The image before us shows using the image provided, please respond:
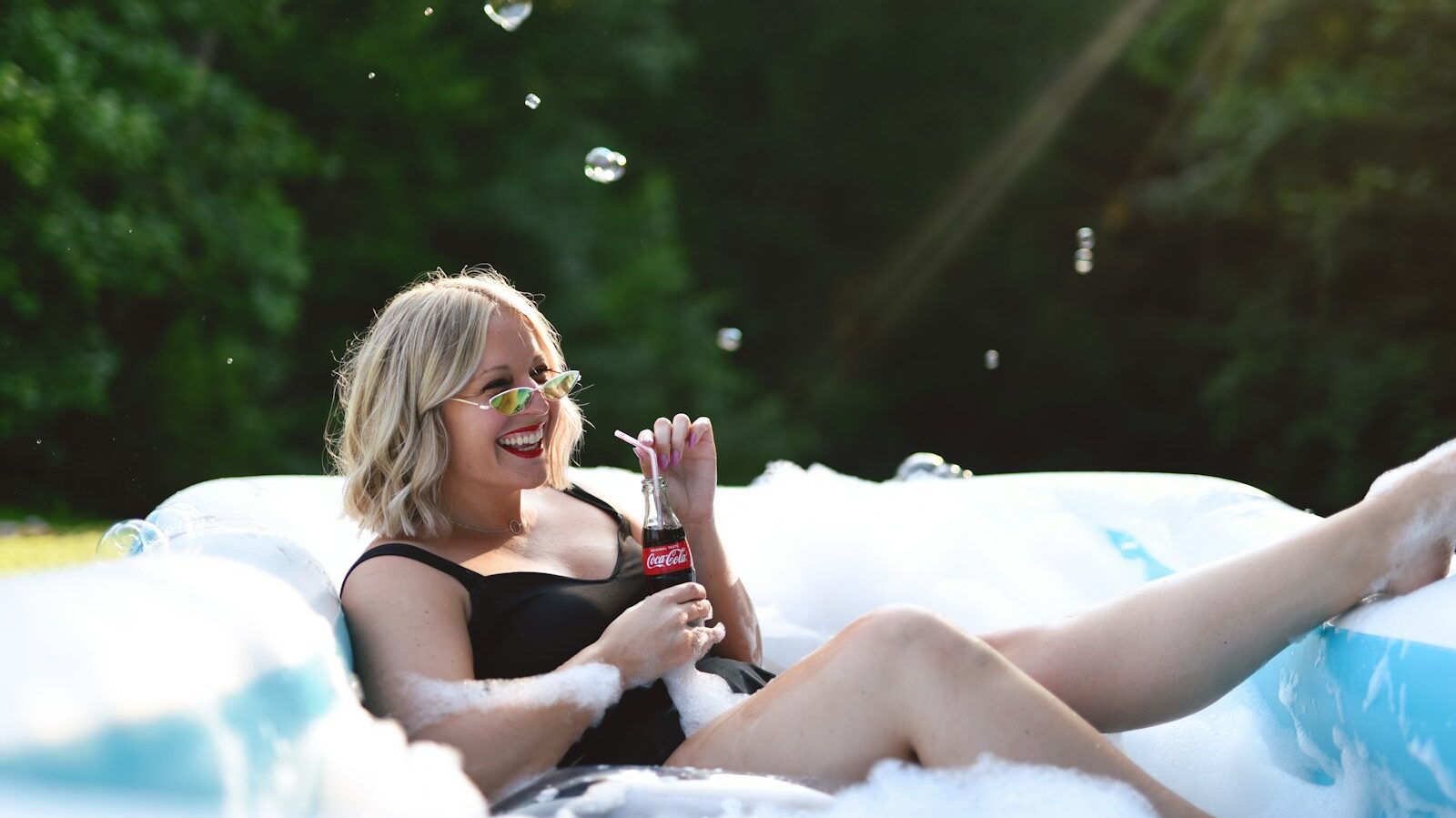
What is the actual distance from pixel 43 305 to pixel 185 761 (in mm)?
5912

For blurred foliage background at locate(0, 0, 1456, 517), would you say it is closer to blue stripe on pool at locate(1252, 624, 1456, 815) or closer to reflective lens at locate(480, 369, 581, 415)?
reflective lens at locate(480, 369, 581, 415)

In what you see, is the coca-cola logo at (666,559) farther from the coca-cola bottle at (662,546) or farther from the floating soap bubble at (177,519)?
the floating soap bubble at (177,519)

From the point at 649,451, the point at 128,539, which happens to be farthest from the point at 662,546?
the point at 128,539

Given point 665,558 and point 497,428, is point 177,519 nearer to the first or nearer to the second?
point 497,428

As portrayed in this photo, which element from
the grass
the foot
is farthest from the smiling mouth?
the grass

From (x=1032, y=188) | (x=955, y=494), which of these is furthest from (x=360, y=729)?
(x=1032, y=188)

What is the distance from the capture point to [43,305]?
6.49 metres

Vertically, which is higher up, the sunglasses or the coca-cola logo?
the sunglasses

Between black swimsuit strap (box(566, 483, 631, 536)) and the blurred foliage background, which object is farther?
the blurred foliage background

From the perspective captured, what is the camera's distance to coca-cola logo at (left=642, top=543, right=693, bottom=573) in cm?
203

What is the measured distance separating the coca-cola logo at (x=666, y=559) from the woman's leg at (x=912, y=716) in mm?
320

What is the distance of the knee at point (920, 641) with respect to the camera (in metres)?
1.69

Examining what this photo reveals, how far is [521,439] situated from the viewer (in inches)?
80.0

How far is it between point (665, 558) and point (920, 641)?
48cm
